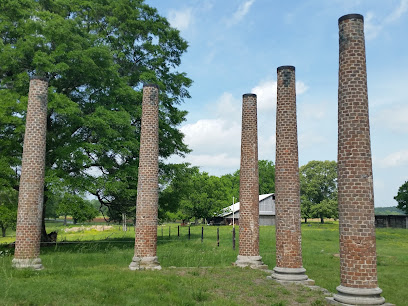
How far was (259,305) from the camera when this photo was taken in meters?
9.98

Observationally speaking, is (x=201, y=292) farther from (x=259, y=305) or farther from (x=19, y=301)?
(x=19, y=301)

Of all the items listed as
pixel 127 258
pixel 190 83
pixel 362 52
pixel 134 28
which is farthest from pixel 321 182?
pixel 362 52

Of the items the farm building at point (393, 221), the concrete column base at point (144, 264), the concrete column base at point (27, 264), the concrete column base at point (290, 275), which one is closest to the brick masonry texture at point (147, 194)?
the concrete column base at point (144, 264)

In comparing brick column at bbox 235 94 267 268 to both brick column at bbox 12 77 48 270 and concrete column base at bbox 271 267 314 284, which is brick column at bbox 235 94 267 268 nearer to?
concrete column base at bbox 271 267 314 284

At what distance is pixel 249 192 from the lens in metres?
16.8

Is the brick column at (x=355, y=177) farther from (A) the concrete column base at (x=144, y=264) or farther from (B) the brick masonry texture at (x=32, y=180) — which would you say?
(B) the brick masonry texture at (x=32, y=180)

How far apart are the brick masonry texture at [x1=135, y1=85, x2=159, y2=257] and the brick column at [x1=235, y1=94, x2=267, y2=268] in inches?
158

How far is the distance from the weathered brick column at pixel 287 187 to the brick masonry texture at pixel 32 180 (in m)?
9.66

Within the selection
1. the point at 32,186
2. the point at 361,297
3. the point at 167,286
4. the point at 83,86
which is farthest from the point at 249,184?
the point at 83,86

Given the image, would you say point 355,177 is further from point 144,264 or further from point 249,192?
point 144,264

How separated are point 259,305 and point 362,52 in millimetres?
7640

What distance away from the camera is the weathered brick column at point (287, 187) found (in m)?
13.5

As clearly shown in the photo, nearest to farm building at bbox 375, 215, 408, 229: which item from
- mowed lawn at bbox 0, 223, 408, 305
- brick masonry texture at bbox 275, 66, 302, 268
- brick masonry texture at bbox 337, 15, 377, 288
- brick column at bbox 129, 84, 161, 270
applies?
mowed lawn at bbox 0, 223, 408, 305

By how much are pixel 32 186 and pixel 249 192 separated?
926cm
